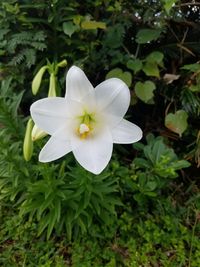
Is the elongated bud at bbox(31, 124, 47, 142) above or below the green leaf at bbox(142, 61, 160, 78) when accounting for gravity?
above

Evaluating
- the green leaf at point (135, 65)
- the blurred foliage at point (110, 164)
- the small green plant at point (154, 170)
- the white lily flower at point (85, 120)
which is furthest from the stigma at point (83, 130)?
the green leaf at point (135, 65)

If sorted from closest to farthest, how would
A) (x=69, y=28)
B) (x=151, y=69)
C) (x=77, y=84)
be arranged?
(x=77, y=84) < (x=69, y=28) < (x=151, y=69)

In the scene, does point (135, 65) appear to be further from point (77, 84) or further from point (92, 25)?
point (77, 84)

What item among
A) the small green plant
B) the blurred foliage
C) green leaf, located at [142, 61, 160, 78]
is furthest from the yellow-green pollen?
green leaf, located at [142, 61, 160, 78]

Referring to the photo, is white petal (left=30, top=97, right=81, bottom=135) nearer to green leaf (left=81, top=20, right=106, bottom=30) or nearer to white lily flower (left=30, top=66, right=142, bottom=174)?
white lily flower (left=30, top=66, right=142, bottom=174)

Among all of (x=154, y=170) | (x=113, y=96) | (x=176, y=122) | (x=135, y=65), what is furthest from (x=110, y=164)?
(x=113, y=96)

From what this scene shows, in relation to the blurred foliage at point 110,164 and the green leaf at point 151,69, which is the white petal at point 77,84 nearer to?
the blurred foliage at point 110,164

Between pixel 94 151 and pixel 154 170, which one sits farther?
pixel 154 170
